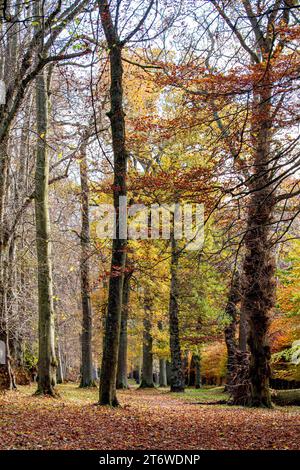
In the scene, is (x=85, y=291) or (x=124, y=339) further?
(x=124, y=339)

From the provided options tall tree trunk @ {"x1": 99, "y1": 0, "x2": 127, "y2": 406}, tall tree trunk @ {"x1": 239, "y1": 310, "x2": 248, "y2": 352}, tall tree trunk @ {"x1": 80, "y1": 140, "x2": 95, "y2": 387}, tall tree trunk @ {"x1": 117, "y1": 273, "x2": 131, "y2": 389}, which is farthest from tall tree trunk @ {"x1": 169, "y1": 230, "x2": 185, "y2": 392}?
tall tree trunk @ {"x1": 99, "y1": 0, "x2": 127, "y2": 406}

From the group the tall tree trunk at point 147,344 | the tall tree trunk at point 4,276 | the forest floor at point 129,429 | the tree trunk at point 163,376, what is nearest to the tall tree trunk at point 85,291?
the tall tree trunk at point 147,344

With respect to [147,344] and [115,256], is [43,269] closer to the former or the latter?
[115,256]

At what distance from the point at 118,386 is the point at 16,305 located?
30.3 ft

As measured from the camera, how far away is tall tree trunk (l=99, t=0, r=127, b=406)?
360 inches

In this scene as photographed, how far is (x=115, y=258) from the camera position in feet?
30.7

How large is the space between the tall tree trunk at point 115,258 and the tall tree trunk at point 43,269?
8.28 ft

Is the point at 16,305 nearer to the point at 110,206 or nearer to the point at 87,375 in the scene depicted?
the point at 87,375

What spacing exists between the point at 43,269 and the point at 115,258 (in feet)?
9.67

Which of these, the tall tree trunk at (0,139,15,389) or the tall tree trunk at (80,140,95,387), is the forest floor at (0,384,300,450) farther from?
the tall tree trunk at (80,140,95,387)

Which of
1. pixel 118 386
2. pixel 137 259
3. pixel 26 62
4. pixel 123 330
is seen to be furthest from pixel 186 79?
pixel 118 386

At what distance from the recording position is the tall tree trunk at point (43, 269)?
1144 cm

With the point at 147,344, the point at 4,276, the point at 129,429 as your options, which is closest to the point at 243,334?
the point at 147,344

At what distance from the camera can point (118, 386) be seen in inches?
811
